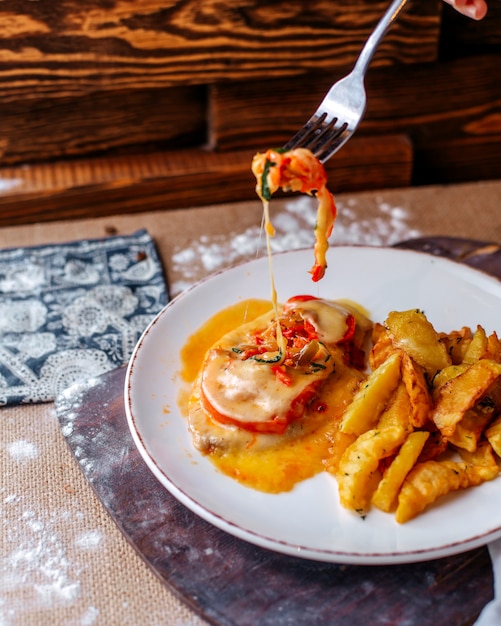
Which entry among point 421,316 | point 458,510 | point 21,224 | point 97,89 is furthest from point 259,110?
point 458,510

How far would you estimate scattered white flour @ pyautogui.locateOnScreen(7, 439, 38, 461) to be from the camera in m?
2.20

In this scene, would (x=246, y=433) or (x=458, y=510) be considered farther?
(x=246, y=433)

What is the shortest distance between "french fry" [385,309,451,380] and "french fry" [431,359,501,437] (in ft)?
0.44

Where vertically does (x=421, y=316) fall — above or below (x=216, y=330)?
above

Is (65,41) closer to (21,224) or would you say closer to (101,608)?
Answer: (21,224)

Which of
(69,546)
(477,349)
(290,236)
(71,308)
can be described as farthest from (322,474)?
(290,236)

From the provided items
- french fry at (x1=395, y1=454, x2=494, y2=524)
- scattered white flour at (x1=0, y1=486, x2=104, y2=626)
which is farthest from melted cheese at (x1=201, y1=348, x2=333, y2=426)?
scattered white flour at (x1=0, y1=486, x2=104, y2=626)

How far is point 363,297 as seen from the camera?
2520 mm

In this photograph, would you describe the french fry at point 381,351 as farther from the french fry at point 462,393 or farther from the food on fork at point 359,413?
the french fry at point 462,393

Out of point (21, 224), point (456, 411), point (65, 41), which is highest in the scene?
point (65, 41)

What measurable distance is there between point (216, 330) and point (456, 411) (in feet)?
2.83

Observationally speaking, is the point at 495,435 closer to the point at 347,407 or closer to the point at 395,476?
the point at 395,476

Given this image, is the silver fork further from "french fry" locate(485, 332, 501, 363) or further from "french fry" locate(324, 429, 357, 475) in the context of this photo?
"french fry" locate(324, 429, 357, 475)

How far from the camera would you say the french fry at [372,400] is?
74.5 inches
